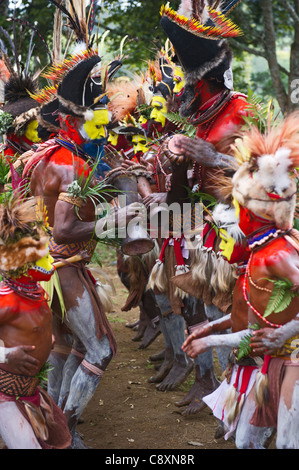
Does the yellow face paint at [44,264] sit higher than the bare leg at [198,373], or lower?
higher

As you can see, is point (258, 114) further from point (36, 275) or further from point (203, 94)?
point (36, 275)

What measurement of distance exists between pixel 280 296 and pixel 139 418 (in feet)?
7.52

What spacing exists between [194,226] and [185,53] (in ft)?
4.36

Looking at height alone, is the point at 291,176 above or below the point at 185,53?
below

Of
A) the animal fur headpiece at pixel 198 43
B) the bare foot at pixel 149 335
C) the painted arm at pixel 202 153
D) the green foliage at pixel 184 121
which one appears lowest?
the bare foot at pixel 149 335

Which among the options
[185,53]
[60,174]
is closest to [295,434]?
[60,174]

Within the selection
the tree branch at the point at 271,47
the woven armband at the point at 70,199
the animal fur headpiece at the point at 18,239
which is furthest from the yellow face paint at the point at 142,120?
the tree branch at the point at 271,47

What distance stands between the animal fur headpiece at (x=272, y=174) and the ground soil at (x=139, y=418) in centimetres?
198

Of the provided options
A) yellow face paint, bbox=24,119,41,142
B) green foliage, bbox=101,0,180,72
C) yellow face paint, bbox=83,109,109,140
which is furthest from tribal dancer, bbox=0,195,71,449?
green foliage, bbox=101,0,180,72

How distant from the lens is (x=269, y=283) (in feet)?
9.14

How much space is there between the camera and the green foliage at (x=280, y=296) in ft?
8.72

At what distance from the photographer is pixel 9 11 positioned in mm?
10523

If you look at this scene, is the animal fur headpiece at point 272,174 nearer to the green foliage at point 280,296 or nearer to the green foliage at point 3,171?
the green foliage at point 280,296

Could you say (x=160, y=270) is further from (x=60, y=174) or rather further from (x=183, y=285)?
(x=60, y=174)
